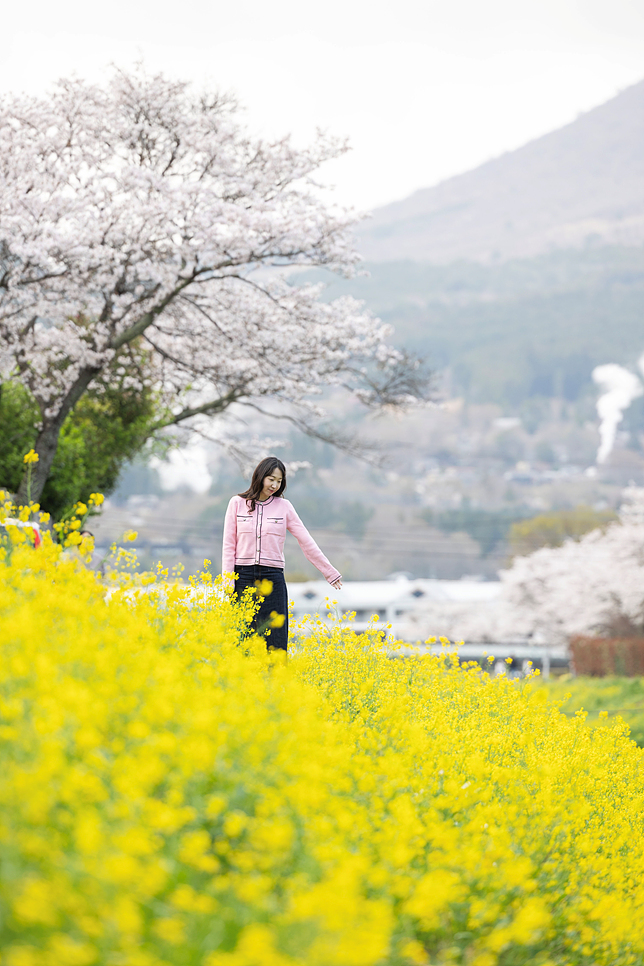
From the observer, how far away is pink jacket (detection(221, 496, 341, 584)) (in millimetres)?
6301

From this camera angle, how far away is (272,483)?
6.33 meters

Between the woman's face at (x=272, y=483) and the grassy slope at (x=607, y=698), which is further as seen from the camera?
the grassy slope at (x=607, y=698)

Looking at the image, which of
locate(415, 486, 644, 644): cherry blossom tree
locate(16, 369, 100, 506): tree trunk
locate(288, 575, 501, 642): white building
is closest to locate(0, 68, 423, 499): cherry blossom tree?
locate(16, 369, 100, 506): tree trunk

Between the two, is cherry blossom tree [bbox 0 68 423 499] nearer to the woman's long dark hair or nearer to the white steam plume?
the woman's long dark hair

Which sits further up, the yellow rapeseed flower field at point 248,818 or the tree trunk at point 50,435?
the tree trunk at point 50,435

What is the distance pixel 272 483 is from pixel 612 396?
504 ft

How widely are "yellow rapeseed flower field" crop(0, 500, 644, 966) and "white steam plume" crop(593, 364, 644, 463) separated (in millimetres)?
149275

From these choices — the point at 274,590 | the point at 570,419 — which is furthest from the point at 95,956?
the point at 570,419

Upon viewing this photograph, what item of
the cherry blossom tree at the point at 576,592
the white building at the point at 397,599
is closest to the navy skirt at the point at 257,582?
the cherry blossom tree at the point at 576,592

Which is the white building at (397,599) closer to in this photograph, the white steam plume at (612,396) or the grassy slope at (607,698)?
the grassy slope at (607,698)

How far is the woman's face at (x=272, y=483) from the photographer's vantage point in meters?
6.29

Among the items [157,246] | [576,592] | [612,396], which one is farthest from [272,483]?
[612,396]

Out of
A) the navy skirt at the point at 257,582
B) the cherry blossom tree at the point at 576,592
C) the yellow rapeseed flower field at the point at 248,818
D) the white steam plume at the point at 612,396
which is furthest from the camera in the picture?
the white steam plume at the point at 612,396

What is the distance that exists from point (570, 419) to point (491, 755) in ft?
539
